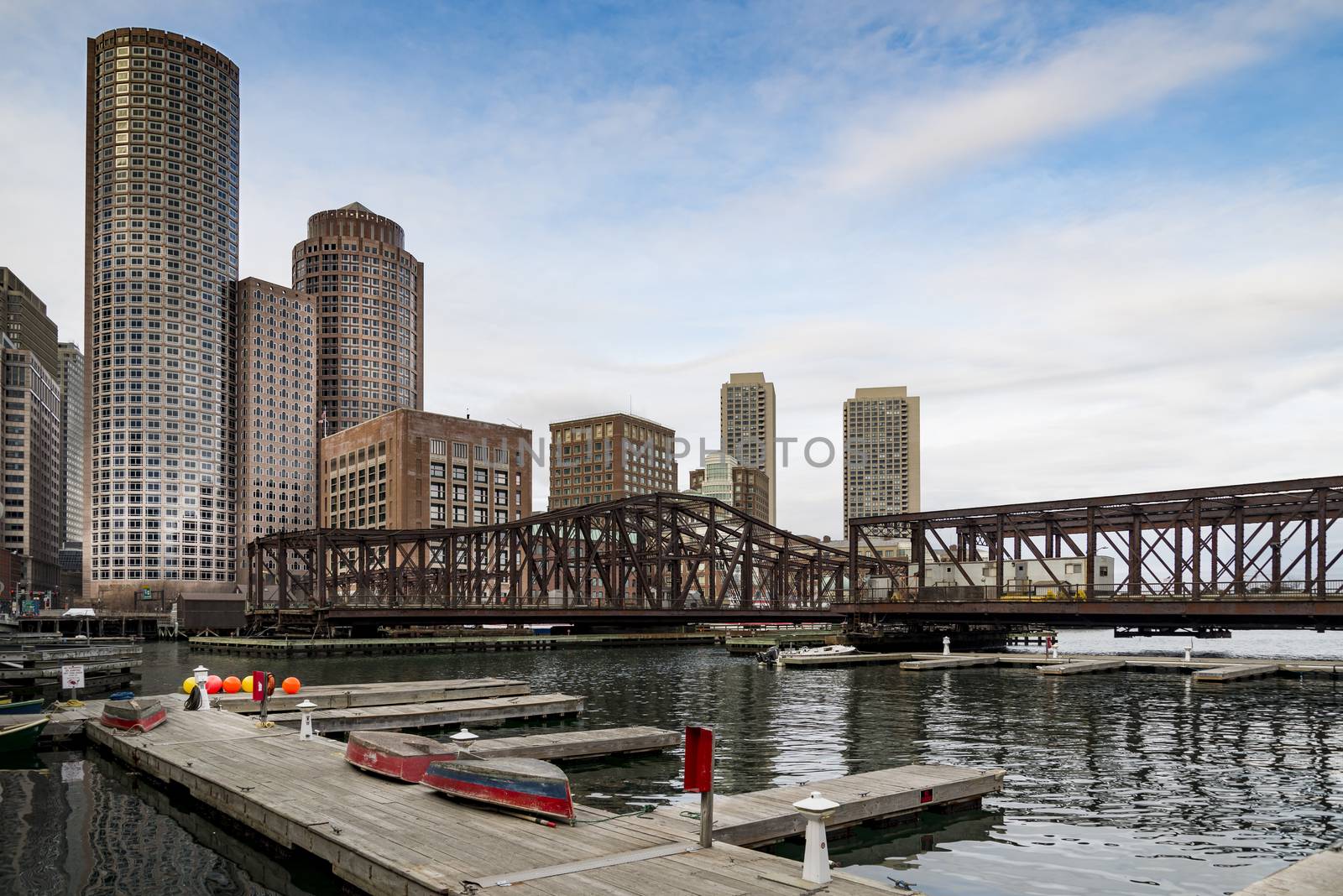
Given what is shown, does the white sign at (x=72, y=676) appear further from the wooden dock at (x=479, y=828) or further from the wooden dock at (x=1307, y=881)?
the wooden dock at (x=1307, y=881)

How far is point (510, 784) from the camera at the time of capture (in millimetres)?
21578

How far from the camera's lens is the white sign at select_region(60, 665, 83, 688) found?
45.2 meters

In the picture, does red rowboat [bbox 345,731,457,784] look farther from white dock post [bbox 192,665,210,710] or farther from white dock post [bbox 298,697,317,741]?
white dock post [bbox 192,665,210,710]

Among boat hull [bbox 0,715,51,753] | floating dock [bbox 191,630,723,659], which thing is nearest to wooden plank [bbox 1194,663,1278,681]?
boat hull [bbox 0,715,51,753]

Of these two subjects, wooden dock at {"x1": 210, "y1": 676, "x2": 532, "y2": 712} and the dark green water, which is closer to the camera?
the dark green water

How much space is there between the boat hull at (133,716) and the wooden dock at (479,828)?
329 cm

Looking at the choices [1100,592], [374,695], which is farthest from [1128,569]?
[374,695]

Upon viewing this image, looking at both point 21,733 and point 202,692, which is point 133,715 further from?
point 202,692

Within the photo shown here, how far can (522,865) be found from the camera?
17.7 metres

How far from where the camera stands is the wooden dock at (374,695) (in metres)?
45.4

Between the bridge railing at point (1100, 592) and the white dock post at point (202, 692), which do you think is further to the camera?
the bridge railing at point (1100, 592)

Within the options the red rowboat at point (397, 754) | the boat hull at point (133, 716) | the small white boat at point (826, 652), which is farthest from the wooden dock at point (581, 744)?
the small white boat at point (826, 652)

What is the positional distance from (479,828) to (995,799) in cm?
1613

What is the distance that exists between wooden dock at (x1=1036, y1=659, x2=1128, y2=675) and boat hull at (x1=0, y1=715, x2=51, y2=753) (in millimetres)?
65257
